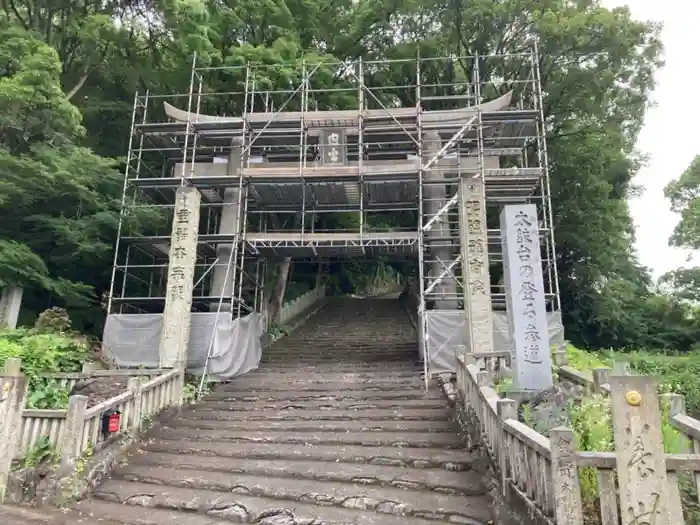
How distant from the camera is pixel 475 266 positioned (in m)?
11.7

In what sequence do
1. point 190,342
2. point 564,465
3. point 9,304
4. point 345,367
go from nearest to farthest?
point 564,465 → point 190,342 → point 345,367 → point 9,304

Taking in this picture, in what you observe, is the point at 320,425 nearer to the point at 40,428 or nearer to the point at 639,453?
the point at 40,428

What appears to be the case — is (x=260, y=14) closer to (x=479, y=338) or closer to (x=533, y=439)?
(x=479, y=338)

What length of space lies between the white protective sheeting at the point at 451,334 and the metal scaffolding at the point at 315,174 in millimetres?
581

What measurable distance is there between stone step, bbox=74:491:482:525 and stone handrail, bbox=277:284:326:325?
12.6 m

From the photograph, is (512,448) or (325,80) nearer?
(512,448)

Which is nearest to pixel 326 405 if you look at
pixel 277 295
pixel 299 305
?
pixel 277 295

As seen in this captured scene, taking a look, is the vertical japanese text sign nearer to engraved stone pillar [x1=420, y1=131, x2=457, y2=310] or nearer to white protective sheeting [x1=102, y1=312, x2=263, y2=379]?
engraved stone pillar [x1=420, y1=131, x2=457, y2=310]

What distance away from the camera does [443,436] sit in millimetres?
7746

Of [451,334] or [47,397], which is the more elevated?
[451,334]

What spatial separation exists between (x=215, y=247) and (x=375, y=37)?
11365 millimetres

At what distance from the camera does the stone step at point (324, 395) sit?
9.93 m

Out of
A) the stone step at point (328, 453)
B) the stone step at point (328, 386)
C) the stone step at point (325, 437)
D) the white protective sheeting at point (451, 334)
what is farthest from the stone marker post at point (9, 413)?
the white protective sheeting at point (451, 334)

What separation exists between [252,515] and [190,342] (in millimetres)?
6813
